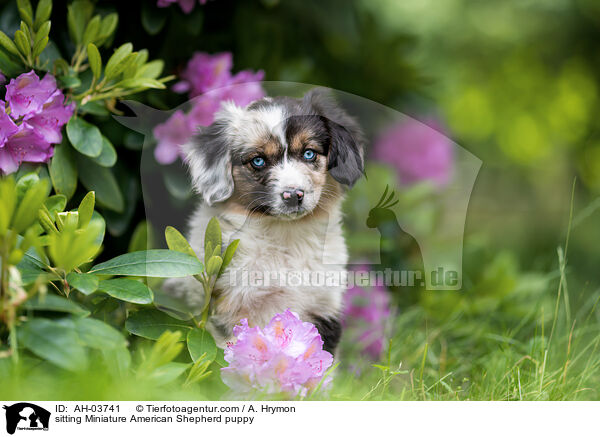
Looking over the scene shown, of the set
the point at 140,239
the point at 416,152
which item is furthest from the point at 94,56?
the point at 416,152

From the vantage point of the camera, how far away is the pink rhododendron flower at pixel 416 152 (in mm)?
1726

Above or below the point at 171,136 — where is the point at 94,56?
above

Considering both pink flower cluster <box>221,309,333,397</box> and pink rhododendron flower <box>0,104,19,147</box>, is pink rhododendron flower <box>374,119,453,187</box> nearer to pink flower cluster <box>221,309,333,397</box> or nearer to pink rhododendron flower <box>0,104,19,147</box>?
pink flower cluster <box>221,309,333,397</box>

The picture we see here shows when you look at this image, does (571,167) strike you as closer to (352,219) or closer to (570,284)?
(570,284)

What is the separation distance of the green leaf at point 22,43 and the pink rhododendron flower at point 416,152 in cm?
85

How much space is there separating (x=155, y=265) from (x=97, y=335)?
167 mm

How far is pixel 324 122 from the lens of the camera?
1.22m

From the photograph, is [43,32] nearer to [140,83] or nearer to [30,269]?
[140,83]

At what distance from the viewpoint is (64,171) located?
53.4 inches

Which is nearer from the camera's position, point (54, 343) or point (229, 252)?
point (54, 343)

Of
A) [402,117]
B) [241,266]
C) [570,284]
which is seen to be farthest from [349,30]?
[570,284]
